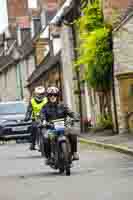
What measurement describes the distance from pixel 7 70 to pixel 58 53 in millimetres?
29094

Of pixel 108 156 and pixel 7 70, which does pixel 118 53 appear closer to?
pixel 108 156

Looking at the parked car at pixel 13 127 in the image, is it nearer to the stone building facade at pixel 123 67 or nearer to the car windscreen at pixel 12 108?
the car windscreen at pixel 12 108

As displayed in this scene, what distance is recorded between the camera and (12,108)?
33.3 metres

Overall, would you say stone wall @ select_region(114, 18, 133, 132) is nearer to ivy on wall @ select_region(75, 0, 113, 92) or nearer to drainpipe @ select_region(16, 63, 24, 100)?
ivy on wall @ select_region(75, 0, 113, 92)

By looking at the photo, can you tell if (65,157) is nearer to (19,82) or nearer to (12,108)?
(12,108)

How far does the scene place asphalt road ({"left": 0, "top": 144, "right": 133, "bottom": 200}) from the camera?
1044 centimetres

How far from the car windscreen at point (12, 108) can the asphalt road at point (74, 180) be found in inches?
549

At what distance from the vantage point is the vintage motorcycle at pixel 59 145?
14102mm

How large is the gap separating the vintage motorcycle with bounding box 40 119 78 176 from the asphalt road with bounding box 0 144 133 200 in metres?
0.19

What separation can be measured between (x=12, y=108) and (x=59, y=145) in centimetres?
1919

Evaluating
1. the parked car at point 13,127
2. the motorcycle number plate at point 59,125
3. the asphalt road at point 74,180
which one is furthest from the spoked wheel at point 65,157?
the parked car at point 13,127

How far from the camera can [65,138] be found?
46.7ft

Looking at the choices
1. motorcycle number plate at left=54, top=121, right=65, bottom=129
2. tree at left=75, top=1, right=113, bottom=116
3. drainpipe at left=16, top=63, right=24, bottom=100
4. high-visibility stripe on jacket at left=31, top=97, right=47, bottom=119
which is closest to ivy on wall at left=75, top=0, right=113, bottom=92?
tree at left=75, top=1, right=113, bottom=116

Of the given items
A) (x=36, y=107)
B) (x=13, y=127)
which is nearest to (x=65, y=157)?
(x=36, y=107)
